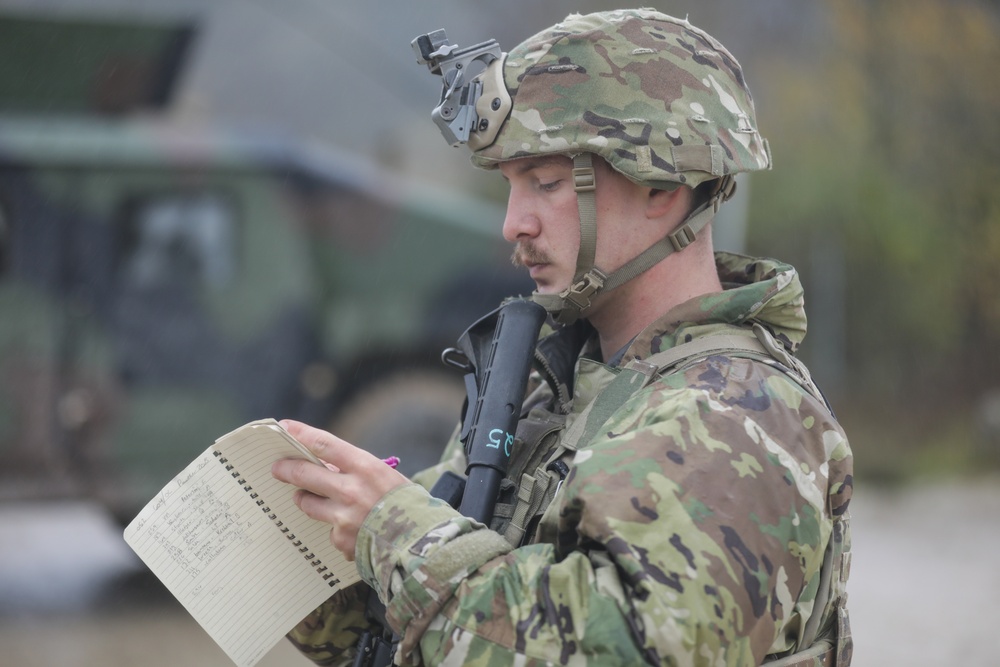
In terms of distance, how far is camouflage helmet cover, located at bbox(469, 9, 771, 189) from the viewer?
6.89 ft

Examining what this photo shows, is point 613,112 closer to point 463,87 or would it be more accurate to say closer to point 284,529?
point 463,87

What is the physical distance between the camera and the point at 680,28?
7.40 feet

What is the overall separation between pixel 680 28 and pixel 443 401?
465 centimetres

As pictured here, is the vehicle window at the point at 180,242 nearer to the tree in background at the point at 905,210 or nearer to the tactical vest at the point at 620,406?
the tactical vest at the point at 620,406

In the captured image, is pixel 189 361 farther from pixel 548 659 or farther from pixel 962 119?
pixel 962 119

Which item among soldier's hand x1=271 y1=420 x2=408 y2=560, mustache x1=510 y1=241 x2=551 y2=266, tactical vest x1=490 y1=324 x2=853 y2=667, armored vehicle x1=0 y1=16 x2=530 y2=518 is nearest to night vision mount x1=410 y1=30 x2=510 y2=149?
mustache x1=510 y1=241 x2=551 y2=266

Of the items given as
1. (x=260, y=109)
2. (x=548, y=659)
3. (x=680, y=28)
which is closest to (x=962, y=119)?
(x=260, y=109)

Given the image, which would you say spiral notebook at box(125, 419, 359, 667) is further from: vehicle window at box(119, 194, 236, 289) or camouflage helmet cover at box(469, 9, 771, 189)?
vehicle window at box(119, 194, 236, 289)

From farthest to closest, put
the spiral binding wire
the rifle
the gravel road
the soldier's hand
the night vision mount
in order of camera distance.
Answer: the gravel road
the night vision mount
the rifle
the spiral binding wire
the soldier's hand

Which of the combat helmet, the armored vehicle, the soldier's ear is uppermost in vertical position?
the combat helmet

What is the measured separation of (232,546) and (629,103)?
1.05 metres

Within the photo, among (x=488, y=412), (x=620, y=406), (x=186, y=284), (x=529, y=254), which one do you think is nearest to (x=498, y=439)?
(x=488, y=412)

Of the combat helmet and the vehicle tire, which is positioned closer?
the combat helmet

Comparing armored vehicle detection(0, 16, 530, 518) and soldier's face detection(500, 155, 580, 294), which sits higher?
soldier's face detection(500, 155, 580, 294)
